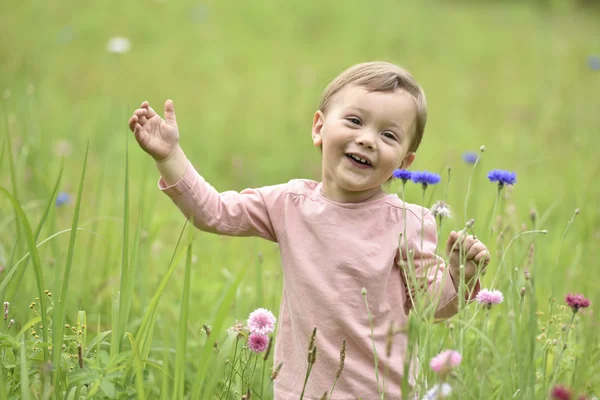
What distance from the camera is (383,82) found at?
155 centimetres

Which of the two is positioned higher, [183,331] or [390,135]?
[390,135]

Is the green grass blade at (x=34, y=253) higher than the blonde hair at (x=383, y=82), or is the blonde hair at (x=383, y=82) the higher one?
the blonde hair at (x=383, y=82)

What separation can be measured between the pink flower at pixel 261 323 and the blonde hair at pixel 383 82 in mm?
528

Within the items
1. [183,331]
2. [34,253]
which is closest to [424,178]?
[183,331]

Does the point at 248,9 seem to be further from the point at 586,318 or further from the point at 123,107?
the point at 586,318

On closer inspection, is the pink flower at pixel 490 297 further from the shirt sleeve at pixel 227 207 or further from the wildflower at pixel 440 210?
the shirt sleeve at pixel 227 207

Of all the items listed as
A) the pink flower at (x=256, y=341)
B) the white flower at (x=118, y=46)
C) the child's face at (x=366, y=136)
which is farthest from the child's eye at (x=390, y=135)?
the white flower at (x=118, y=46)

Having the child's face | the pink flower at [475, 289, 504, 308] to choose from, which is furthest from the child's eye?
the pink flower at [475, 289, 504, 308]

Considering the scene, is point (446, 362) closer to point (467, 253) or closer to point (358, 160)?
point (467, 253)

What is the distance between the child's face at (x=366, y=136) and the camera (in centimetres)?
154

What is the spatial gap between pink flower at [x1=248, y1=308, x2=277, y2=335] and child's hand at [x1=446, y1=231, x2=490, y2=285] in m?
0.40

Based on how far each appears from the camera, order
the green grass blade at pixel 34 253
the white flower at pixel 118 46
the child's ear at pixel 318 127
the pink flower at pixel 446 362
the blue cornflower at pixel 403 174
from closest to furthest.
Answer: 1. the pink flower at pixel 446 362
2. the green grass blade at pixel 34 253
3. the blue cornflower at pixel 403 174
4. the child's ear at pixel 318 127
5. the white flower at pixel 118 46

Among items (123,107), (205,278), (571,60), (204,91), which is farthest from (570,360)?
(571,60)

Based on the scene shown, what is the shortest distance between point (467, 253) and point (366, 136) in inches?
12.9
